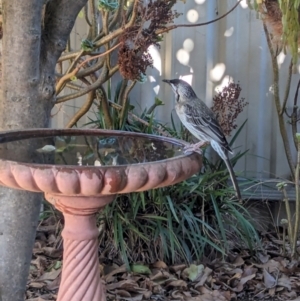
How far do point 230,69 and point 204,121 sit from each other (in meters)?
0.84

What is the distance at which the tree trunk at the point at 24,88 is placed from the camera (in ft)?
9.62

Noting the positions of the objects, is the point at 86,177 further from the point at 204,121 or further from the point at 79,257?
the point at 204,121

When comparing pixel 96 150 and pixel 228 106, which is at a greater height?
pixel 228 106

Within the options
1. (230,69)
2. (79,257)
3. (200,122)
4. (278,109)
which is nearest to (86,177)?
(79,257)

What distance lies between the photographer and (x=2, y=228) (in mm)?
3029

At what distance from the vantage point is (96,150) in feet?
9.31

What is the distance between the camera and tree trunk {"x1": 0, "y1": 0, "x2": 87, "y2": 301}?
2934 mm

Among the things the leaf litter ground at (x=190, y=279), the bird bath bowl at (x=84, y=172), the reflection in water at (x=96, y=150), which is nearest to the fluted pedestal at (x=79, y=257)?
the bird bath bowl at (x=84, y=172)

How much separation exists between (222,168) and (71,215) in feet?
7.42

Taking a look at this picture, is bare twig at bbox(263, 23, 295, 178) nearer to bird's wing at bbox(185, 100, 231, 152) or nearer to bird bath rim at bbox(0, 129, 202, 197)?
bird's wing at bbox(185, 100, 231, 152)

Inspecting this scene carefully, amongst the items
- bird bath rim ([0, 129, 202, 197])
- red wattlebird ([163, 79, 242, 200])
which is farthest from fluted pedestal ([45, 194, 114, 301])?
red wattlebird ([163, 79, 242, 200])

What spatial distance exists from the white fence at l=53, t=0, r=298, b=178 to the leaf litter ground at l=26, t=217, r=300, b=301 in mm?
889

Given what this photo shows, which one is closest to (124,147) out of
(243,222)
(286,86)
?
(243,222)

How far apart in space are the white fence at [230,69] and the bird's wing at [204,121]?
63cm
